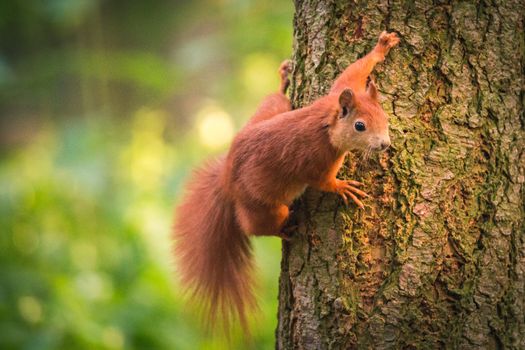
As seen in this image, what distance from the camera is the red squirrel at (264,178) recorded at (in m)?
1.86

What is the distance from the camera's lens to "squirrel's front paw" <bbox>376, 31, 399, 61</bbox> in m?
1.84

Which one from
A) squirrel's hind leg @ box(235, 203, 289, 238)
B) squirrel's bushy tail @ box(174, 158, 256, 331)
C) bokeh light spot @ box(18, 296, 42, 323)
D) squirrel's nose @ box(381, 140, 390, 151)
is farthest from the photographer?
bokeh light spot @ box(18, 296, 42, 323)

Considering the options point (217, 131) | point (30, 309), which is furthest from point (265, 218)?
point (217, 131)

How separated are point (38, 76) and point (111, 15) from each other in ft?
15.7

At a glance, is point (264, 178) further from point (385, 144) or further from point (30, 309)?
point (30, 309)

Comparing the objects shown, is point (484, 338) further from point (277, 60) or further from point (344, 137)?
point (277, 60)

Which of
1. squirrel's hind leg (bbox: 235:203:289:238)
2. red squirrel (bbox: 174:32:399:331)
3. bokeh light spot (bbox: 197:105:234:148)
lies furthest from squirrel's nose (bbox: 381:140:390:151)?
bokeh light spot (bbox: 197:105:234:148)

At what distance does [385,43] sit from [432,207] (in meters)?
0.52

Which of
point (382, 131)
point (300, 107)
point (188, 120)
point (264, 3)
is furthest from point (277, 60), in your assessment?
point (188, 120)

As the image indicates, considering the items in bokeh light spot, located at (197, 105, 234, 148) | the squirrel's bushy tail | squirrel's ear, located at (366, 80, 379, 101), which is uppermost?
bokeh light spot, located at (197, 105, 234, 148)

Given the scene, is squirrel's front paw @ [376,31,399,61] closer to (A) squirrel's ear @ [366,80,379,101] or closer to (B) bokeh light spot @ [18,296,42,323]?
(A) squirrel's ear @ [366,80,379,101]

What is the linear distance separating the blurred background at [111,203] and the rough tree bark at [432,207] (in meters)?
0.82

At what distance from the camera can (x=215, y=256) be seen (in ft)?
7.40

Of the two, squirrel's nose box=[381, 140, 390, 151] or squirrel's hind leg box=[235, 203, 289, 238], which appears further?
squirrel's hind leg box=[235, 203, 289, 238]
